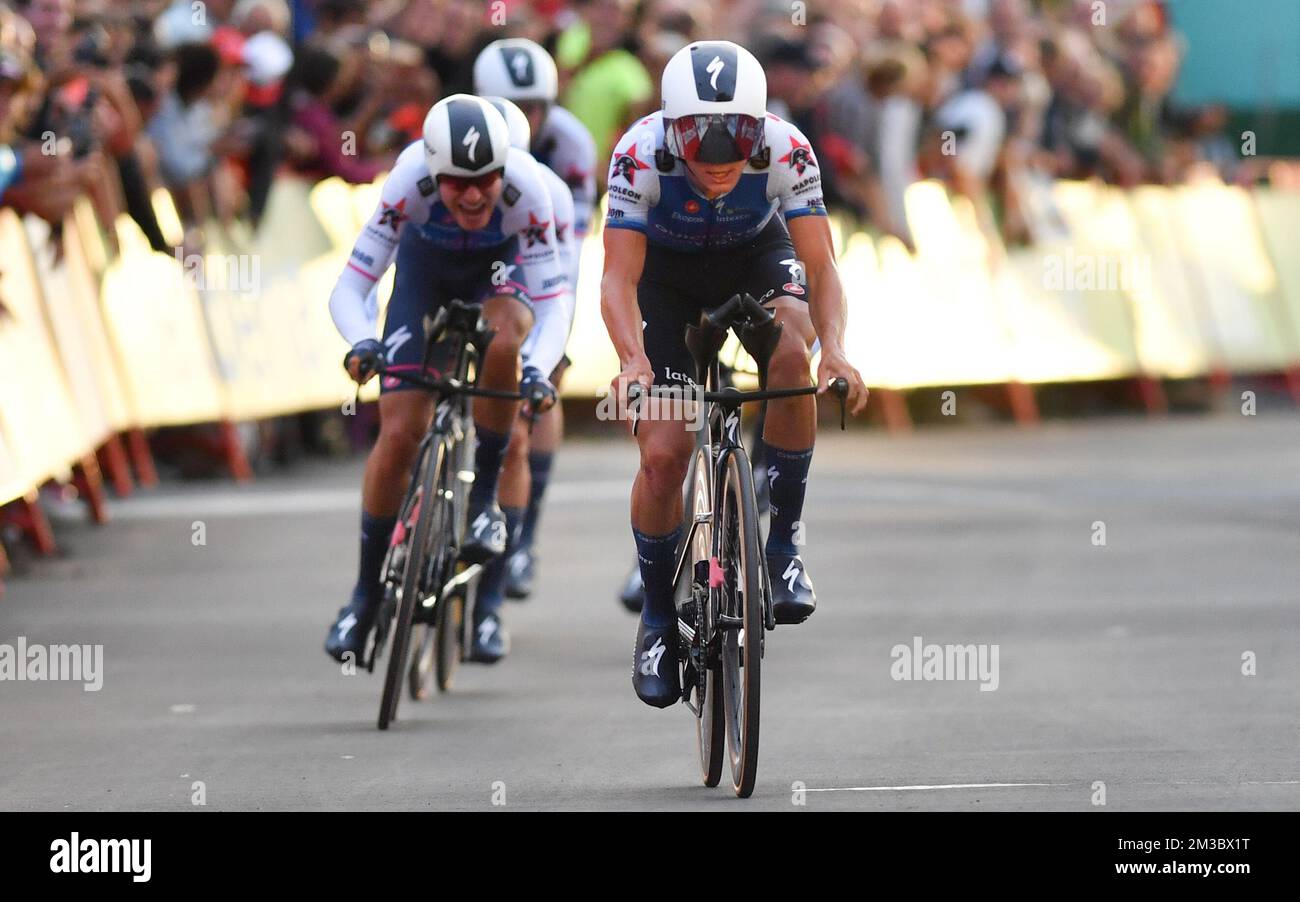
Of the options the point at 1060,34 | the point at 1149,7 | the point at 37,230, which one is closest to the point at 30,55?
the point at 37,230

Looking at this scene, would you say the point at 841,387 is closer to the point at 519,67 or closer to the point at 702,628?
the point at 702,628

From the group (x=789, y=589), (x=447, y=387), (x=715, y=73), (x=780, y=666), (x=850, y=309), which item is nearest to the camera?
(x=715, y=73)

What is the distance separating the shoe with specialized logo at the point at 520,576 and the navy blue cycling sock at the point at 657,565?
276 centimetres

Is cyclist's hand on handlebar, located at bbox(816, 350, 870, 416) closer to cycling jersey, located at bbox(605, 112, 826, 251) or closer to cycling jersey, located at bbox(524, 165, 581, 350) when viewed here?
cycling jersey, located at bbox(605, 112, 826, 251)

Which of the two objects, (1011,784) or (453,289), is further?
(453,289)

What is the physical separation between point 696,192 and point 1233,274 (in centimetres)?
1468

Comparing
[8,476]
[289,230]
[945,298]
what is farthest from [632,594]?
[945,298]

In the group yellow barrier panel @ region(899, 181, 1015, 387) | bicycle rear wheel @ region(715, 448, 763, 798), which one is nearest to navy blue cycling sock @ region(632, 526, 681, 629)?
bicycle rear wheel @ region(715, 448, 763, 798)

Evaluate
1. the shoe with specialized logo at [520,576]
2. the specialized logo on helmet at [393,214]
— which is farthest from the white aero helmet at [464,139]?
the shoe with specialized logo at [520,576]

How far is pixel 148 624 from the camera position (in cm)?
1073

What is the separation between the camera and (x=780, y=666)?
9703 mm
